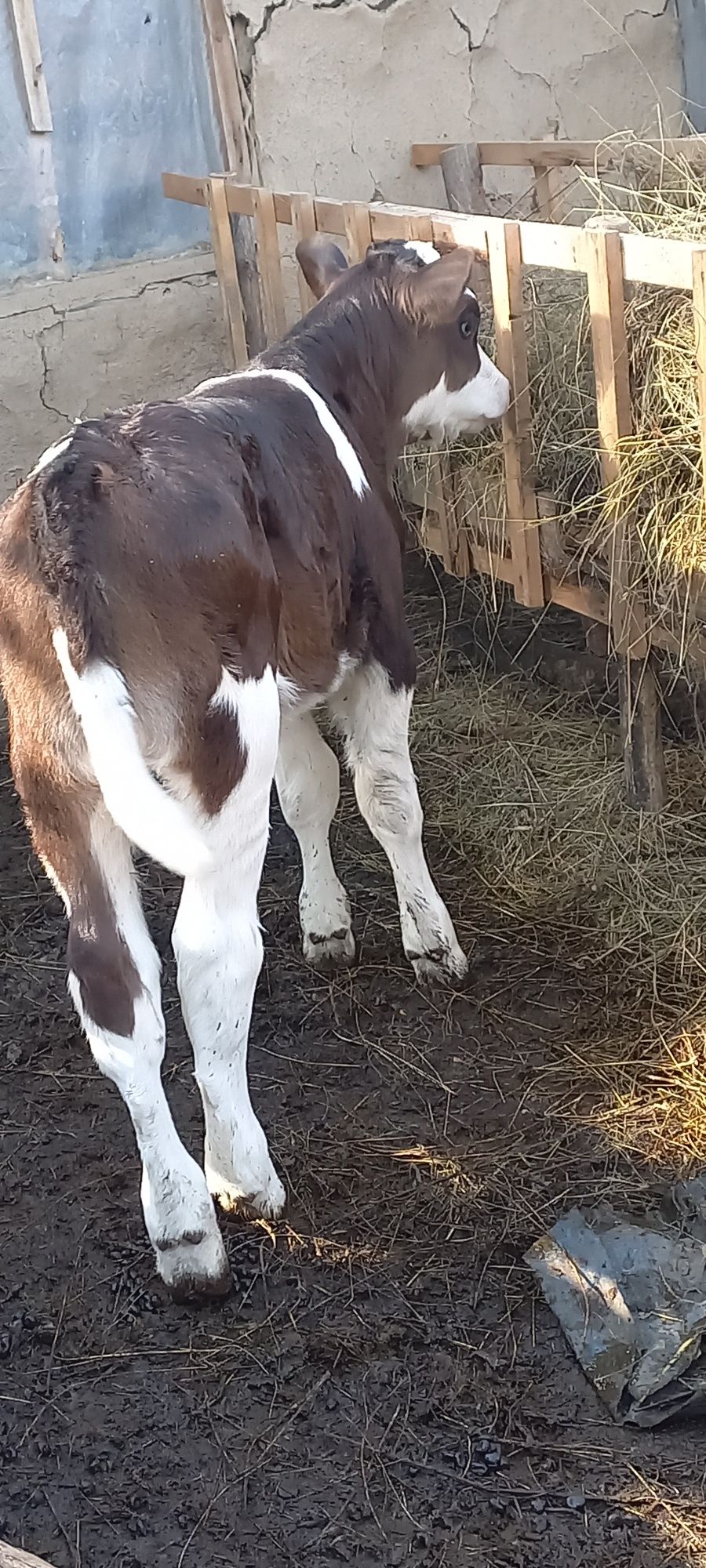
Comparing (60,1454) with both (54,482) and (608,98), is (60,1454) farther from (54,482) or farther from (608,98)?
(608,98)

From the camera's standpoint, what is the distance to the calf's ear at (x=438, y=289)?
3832mm

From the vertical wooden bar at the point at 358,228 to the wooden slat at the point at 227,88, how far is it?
1.38 meters

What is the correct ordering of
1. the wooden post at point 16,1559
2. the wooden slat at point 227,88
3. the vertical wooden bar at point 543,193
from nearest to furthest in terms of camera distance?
the wooden post at point 16,1559
the wooden slat at point 227,88
the vertical wooden bar at point 543,193

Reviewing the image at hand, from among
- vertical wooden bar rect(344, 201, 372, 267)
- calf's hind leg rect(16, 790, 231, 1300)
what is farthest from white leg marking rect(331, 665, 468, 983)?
vertical wooden bar rect(344, 201, 372, 267)

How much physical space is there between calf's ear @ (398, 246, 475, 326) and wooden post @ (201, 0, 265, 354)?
184 cm

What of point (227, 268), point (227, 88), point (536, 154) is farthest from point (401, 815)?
point (227, 88)

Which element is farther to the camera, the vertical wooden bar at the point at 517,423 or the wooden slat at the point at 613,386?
the vertical wooden bar at the point at 517,423

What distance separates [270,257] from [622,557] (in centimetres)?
195

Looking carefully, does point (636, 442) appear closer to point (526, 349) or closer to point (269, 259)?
point (526, 349)

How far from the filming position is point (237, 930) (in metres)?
2.91

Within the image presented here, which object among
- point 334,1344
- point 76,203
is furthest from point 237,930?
point 76,203

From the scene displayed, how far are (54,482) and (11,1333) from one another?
67.5 inches

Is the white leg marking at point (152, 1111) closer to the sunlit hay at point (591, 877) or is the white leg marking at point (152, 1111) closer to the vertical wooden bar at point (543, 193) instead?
the sunlit hay at point (591, 877)

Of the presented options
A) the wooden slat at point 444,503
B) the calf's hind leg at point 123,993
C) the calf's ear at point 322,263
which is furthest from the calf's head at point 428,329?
the calf's hind leg at point 123,993
